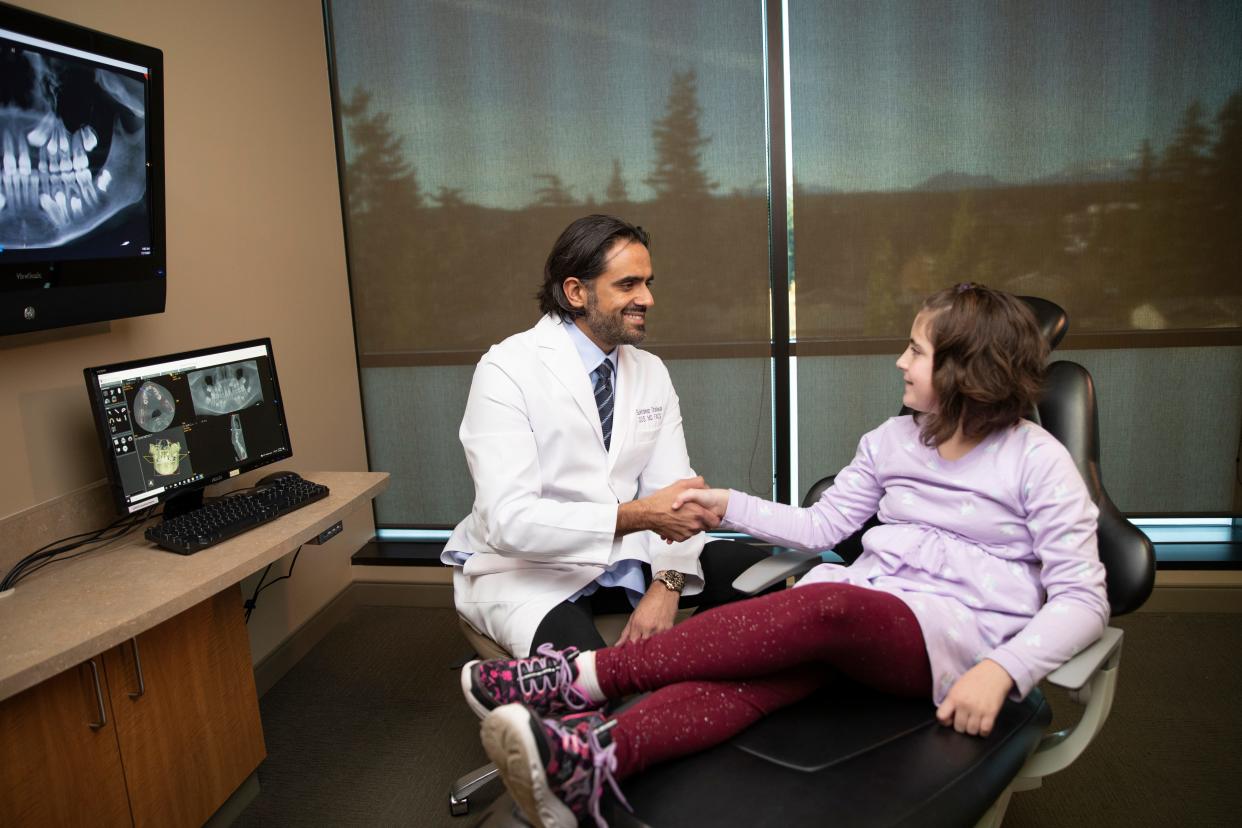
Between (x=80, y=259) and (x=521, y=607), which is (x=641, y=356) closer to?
(x=521, y=607)

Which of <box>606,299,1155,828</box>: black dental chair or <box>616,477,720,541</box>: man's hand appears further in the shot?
<box>616,477,720,541</box>: man's hand

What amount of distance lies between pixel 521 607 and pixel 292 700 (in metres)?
1.27

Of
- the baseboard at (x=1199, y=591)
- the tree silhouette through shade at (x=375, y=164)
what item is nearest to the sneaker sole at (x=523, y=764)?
the tree silhouette through shade at (x=375, y=164)

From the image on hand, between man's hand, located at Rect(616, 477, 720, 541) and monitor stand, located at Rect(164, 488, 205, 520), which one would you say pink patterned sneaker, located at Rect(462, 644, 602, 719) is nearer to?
man's hand, located at Rect(616, 477, 720, 541)

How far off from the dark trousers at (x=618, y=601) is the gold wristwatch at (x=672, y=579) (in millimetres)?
91

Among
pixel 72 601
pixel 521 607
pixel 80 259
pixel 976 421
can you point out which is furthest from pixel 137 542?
pixel 976 421

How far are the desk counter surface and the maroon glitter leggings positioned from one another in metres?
0.81

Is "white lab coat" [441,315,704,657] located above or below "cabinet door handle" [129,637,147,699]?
above

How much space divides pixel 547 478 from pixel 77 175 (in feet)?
3.87

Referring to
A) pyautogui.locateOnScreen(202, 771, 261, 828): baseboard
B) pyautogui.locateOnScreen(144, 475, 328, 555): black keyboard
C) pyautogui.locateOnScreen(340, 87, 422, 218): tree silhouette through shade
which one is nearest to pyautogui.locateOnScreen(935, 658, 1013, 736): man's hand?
pyautogui.locateOnScreen(144, 475, 328, 555): black keyboard

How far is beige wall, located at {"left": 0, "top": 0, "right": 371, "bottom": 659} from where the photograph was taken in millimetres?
1968

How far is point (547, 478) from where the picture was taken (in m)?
2.02

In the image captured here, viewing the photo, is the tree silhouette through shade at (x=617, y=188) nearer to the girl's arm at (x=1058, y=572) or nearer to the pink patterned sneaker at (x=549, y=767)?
the girl's arm at (x=1058, y=572)

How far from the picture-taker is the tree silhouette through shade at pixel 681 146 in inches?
120
